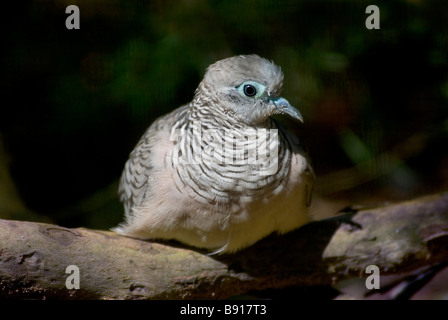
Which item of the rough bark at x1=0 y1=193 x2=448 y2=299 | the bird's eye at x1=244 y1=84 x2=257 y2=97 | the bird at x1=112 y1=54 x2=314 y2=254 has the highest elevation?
the bird's eye at x1=244 y1=84 x2=257 y2=97

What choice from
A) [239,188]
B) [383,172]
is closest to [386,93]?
[383,172]

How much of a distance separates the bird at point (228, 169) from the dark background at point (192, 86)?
0.96 meters

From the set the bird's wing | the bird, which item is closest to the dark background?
the bird's wing

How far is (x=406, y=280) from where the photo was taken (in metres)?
2.51

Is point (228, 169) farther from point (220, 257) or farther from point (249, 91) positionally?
point (220, 257)

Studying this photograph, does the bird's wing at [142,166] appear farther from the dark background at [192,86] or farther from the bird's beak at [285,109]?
the dark background at [192,86]

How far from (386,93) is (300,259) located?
153 centimetres

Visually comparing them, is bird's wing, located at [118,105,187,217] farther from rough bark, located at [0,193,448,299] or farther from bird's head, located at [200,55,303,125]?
bird's head, located at [200,55,303,125]

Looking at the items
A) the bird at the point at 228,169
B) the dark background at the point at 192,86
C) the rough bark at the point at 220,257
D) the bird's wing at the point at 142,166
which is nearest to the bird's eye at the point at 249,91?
the bird at the point at 228,169

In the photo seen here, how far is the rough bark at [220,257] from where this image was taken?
1.88 meters

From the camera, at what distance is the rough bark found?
188 centimetres

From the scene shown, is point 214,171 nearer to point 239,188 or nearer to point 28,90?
point 239,188

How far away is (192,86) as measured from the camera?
3.12 meters

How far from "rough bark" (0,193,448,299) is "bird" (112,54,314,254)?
0.11 m
